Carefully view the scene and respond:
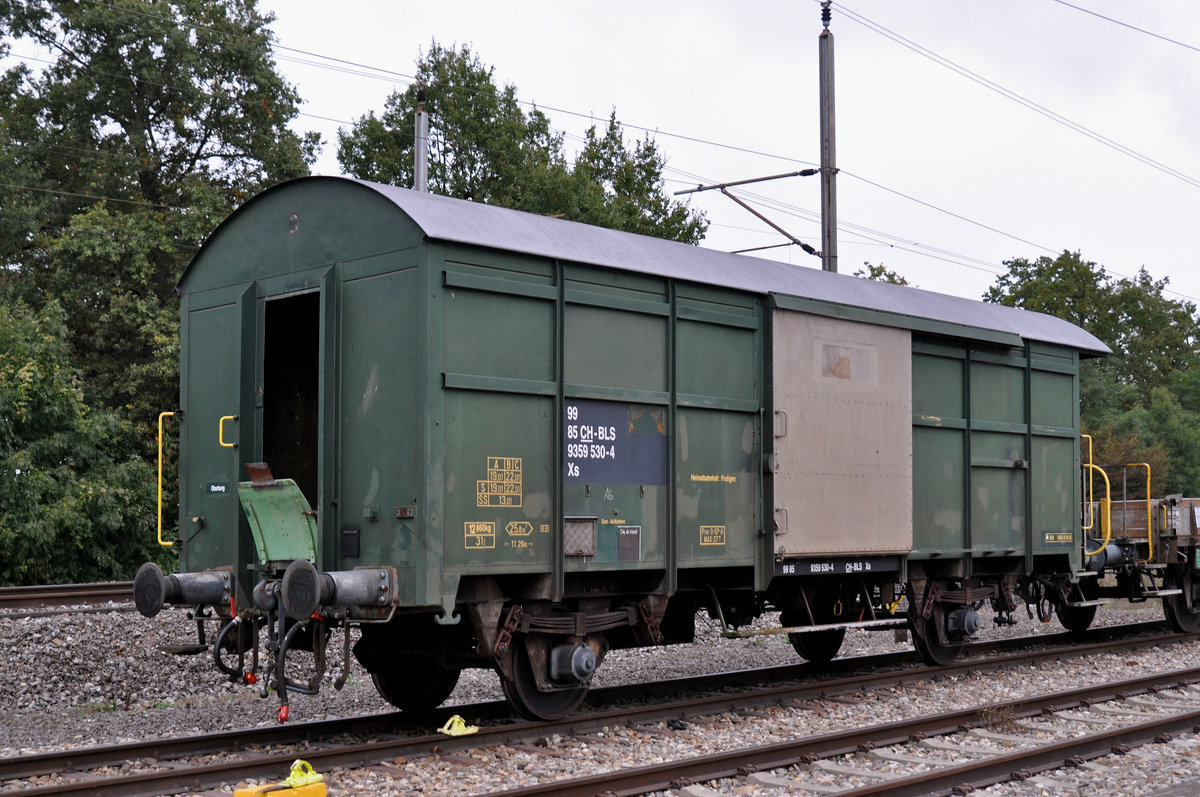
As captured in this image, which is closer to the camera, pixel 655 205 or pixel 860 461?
pixel 860 461

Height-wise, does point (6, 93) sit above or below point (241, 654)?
above

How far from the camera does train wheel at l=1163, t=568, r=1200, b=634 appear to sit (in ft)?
52.0

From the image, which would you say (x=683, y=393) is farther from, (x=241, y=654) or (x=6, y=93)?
(x=6, y=93)

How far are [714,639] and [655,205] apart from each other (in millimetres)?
23620

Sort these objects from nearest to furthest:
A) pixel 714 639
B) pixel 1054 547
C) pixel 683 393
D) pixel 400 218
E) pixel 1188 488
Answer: pixel 400 218 → pixel 683 393 → pixel 1054 547 → pixel 714 639 → pixel 1188 488

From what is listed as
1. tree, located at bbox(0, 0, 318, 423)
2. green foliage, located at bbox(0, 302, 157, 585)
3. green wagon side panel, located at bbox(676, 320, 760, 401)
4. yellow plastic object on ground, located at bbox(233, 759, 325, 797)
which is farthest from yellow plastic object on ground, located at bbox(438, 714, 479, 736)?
tree, located at bbox(0, 0, 318, 423)

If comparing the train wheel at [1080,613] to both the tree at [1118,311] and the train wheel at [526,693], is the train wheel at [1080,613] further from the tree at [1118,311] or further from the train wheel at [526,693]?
the tree at [1118,311]

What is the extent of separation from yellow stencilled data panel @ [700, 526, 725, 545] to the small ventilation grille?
4.06 ft

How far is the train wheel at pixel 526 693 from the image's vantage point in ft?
27.8

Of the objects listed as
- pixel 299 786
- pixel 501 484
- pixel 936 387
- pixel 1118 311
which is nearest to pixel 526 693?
pixel 501 484

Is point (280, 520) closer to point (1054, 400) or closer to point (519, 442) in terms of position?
point (519, 442)

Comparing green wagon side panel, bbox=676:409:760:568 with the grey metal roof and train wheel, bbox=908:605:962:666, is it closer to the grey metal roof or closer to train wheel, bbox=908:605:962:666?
the grey metal roof

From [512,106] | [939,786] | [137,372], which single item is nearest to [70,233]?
[137,372]

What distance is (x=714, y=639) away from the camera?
15.2 metres
